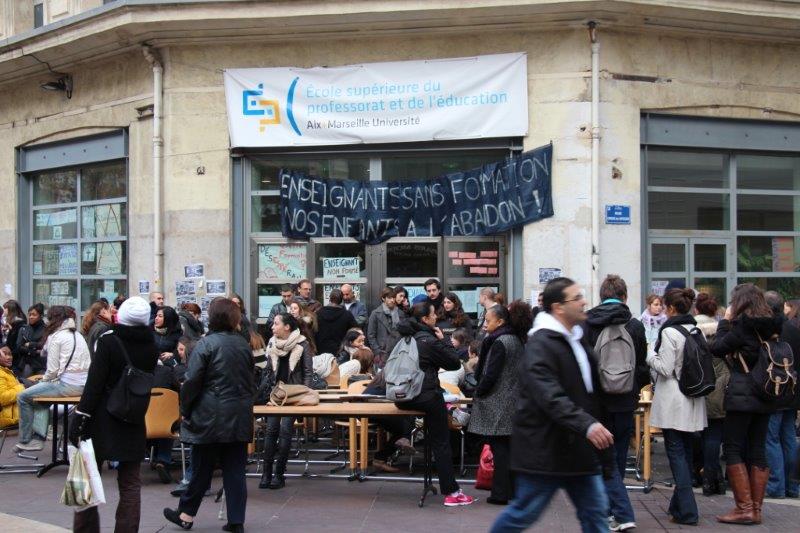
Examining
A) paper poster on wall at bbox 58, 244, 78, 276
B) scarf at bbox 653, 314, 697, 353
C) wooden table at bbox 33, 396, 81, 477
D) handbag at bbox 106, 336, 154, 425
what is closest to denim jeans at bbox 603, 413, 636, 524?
scarf at bbox 653, 314, 697, 353

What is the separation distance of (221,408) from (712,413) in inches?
172

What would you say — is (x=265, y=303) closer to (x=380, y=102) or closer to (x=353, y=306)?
(x=353, y=306)

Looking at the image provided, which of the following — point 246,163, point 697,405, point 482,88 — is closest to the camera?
point 697,405

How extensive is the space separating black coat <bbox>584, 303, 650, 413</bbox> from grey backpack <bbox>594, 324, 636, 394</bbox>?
2.4 inches

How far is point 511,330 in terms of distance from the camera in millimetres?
7648

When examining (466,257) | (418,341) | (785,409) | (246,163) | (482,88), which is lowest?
(785,409)

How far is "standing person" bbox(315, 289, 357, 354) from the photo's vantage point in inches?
463

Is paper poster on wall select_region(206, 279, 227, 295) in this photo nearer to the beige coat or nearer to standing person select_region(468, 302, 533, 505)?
standing person select_region(468, 302, 533, 505)

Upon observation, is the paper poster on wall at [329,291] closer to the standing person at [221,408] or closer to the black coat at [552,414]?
the standing person at [221,408]

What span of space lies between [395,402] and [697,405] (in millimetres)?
2510

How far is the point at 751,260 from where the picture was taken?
1311 centimetres

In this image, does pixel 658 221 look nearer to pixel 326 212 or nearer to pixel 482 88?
pixel 482 88

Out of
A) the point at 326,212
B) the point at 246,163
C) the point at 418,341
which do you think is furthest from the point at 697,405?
the point at 246,163

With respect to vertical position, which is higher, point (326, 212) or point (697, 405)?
point (326, 212)
